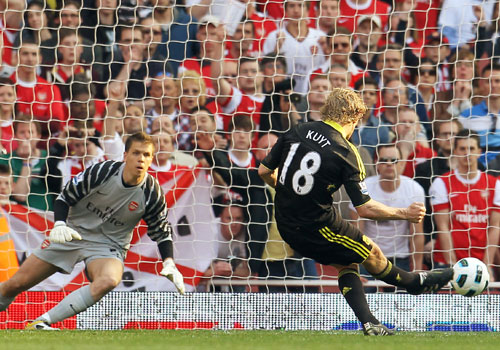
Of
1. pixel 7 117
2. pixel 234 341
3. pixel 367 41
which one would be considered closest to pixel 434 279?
pixel 234 341

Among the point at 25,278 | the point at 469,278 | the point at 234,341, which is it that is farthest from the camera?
the point at 25,278

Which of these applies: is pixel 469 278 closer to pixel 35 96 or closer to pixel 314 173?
pixel 314 173

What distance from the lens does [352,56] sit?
973 cm

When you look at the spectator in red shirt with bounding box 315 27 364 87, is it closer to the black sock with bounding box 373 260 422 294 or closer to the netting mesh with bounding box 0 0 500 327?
the netting mesh with bounding box 0 0 500 327

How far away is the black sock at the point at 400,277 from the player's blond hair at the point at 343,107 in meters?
1.13

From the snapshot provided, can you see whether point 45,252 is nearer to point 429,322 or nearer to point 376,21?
point 429,322

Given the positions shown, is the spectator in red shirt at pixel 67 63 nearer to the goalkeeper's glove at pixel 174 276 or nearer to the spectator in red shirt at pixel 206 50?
the spectator in red shirt at pixel 206 50

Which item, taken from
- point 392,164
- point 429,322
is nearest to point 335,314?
point 429,322

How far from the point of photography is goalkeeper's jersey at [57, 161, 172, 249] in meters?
6.96

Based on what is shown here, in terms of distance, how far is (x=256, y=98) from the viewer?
9.52 m

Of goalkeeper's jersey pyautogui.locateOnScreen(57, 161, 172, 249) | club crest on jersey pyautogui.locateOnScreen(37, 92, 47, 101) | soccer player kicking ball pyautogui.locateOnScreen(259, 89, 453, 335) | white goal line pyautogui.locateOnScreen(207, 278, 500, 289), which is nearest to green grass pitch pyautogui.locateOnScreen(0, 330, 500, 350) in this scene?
soccer player kicking ball pyautogui.locateOnScreen(259, 89, 453, 335)

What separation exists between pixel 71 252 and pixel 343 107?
242 centimetres

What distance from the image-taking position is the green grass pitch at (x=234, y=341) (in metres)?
5.64

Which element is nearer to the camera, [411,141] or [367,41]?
[411,141]
